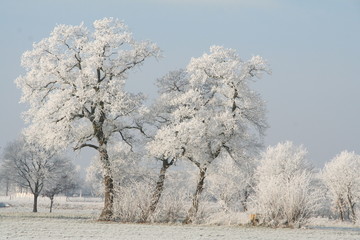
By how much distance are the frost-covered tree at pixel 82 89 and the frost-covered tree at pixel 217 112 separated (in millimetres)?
2905

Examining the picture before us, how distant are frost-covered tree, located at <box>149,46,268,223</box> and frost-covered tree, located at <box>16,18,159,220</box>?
2.91 m

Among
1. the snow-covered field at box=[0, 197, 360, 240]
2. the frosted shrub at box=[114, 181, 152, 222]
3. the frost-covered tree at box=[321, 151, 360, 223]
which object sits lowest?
the snow-covered field at box=[0, 197, 360, 240]

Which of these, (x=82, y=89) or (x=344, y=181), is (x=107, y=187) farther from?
(x=344, y=181)

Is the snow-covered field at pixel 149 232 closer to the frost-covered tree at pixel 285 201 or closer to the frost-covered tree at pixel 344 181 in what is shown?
the frost-covered tree at pixel 285 201

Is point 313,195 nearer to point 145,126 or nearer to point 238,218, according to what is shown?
point 238,218

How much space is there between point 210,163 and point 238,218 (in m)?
6.64

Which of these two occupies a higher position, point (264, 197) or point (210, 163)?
point (210, 163)

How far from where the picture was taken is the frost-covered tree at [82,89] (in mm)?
30906

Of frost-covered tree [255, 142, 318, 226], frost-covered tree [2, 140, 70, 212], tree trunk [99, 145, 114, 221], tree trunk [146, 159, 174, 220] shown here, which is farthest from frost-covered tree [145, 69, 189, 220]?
frost-covered tree [2, 140, 70, 212]

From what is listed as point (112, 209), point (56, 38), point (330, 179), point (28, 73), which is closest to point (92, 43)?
point (56, 38)

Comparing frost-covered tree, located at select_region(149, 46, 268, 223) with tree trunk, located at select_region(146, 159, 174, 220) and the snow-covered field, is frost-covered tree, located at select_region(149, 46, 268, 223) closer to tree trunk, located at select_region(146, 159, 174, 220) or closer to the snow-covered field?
tree trunk, located at select_region(146, 159, 174, 220)

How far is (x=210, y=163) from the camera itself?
33750mm

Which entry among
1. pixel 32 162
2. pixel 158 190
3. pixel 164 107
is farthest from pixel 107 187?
pixel 32 162

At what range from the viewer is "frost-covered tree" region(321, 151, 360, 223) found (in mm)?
65688
